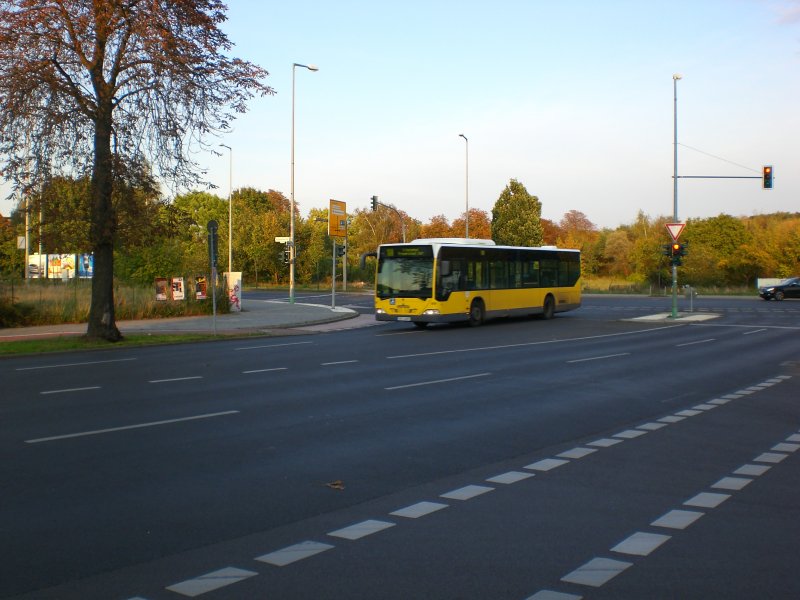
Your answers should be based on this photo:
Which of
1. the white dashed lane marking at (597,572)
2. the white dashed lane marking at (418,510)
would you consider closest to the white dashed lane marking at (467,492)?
the white dashed lane marking at (418,510)

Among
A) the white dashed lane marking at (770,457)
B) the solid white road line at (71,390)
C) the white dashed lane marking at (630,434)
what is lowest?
the white dashed lane marking at (770,457)

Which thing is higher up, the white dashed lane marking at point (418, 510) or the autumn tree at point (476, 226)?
the autumn tree at point (476, 226)

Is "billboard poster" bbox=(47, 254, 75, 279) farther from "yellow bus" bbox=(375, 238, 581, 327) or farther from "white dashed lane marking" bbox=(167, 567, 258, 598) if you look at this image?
"white dashed lane marking" bbox=(167, 567, 258, 598)

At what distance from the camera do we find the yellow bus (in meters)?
28.3

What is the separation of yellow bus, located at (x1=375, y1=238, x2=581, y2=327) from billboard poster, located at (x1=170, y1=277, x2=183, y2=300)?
373 inches

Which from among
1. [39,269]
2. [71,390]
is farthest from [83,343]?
[39,269]

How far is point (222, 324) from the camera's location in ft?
97.6

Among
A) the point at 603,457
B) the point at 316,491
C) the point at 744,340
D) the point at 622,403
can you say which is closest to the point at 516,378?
the point at 622,403

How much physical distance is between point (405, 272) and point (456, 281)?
1.86 m

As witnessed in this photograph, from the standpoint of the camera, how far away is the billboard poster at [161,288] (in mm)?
33672

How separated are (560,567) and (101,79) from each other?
19575mm

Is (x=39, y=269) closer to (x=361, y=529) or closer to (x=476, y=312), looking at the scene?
(x=476, y=312)

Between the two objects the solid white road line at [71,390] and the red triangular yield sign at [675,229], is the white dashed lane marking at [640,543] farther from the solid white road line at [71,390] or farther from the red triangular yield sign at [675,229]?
the red triangular yield sign at [675,229]

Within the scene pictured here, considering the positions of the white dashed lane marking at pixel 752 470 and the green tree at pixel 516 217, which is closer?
the white dashed lane marking at pixel 752 470
